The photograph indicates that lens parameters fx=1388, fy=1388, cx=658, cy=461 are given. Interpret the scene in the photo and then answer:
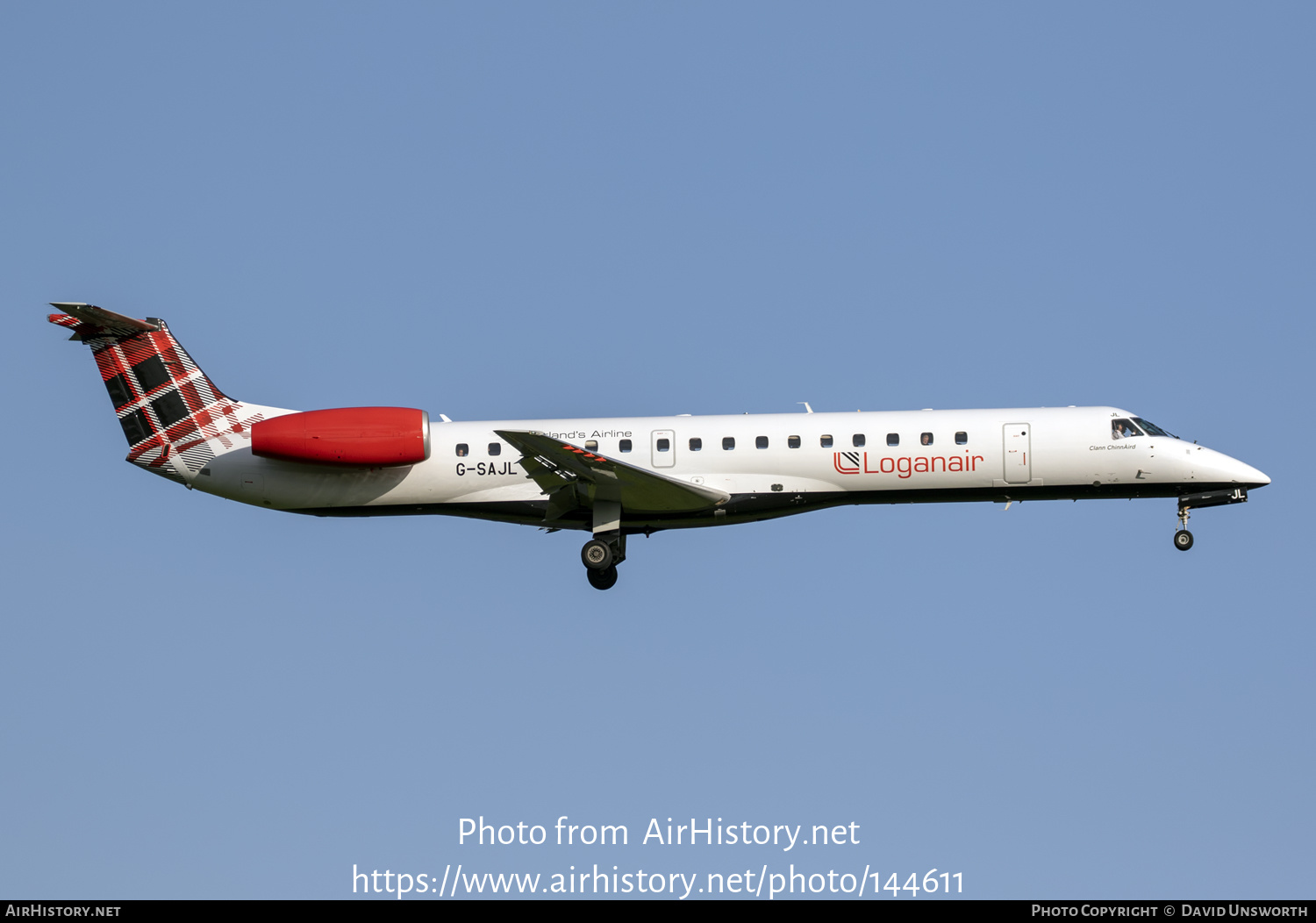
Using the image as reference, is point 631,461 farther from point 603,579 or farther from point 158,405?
point 158,405

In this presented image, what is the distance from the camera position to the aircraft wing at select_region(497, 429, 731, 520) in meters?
25.6

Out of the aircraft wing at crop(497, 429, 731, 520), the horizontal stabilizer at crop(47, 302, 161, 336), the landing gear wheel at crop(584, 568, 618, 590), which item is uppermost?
the horizontal stabilizer at crop(47, 302, 161, 336)

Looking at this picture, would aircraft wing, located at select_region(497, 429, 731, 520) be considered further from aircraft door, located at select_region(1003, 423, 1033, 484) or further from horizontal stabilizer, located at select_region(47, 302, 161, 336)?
horizontal stabilizer, located at select_region(47, 302, 161, 336)

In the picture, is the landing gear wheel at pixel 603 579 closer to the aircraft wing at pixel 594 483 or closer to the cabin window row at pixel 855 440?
the aircraft wing at pixel 594 483

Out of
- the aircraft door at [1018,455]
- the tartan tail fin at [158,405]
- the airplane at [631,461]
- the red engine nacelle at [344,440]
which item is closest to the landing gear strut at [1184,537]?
the airplane at [631,461]

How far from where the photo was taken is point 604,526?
2745cm

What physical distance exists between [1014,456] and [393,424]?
12197mm

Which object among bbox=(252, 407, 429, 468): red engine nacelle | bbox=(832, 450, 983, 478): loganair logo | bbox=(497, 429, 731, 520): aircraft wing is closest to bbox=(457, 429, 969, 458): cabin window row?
bbox=(832, 450, 983, 478): loganair logo

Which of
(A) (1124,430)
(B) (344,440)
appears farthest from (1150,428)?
(B) (344,440)

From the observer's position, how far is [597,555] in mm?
27203

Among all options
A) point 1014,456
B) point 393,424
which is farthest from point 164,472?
point 1014,456

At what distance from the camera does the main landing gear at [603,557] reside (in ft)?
89.2

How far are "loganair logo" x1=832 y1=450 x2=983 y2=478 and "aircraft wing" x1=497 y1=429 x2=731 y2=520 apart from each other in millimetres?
2398

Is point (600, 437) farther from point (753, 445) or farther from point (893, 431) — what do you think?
point (893, 431)
